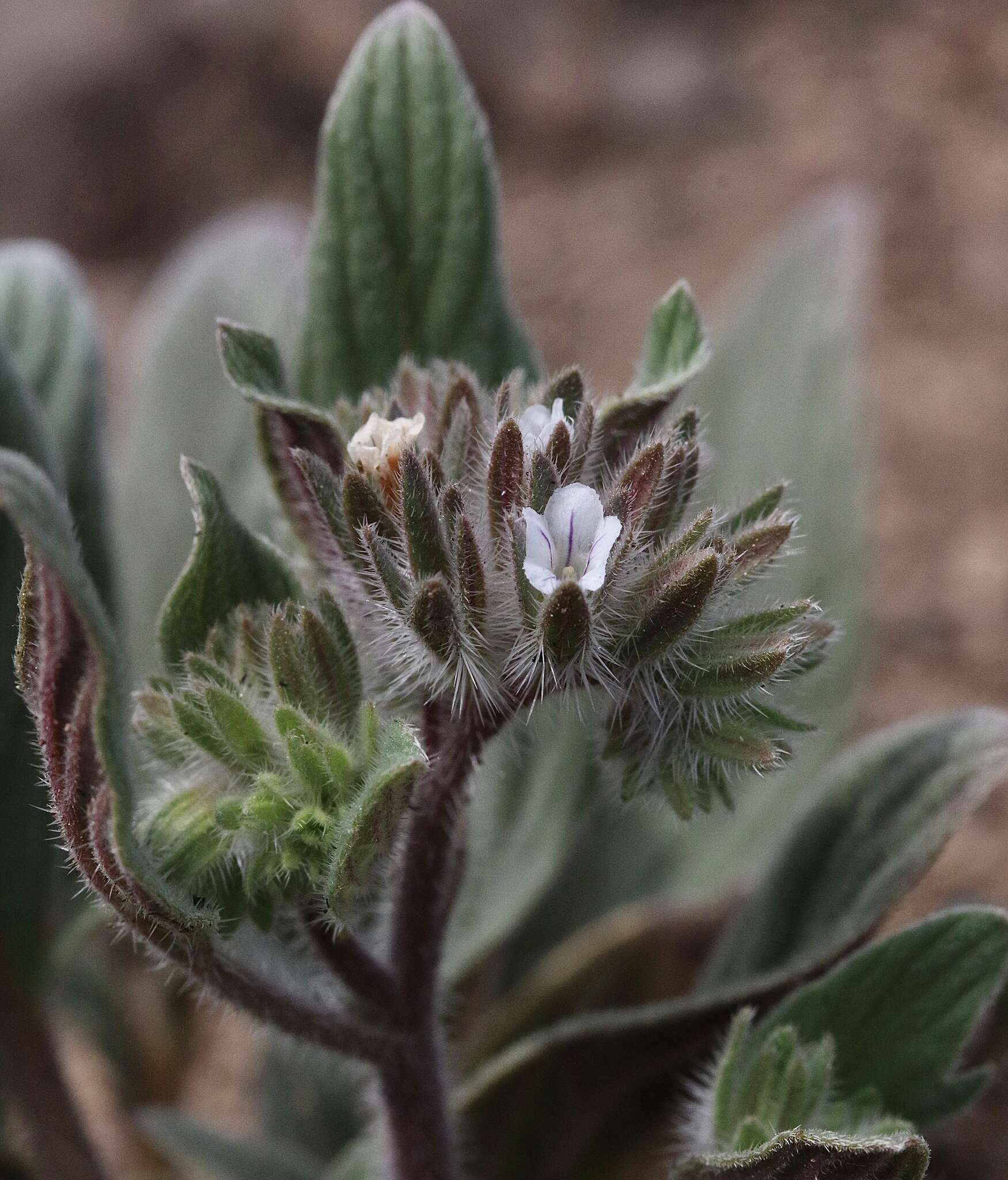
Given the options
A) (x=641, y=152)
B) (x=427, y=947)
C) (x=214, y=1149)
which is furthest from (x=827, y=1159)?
(x=641, y=152)

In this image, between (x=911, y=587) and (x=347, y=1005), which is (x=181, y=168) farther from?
(x=347, y=1005)

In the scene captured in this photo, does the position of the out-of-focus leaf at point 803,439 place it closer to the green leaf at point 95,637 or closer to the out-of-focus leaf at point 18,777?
the out-of-focus leaf at point 18,777

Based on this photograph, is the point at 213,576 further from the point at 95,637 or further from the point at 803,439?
the point at 803,439

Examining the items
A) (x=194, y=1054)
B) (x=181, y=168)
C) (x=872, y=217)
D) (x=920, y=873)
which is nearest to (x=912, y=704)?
(x=872, y=217)

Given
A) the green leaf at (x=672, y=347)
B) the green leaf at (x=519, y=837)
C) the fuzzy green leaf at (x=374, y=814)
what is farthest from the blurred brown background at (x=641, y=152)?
the fuzzy green leaf at (x=374, y=814)

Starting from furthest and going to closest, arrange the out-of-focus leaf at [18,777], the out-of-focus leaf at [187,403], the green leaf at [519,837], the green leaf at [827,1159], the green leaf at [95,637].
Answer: the out-of-focus leaf at [187,403] → the green leaf at [519,837] → the out-of-focus leaf at [18,777] → the green leaf at [827,1159] → the green leaf at [95,637]

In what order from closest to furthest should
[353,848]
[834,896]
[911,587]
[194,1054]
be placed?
[353,848] → [834,896] → [194,1054] → [911,587]

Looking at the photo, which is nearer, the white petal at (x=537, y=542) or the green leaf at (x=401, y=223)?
the white petal at (x=537, y=542)
